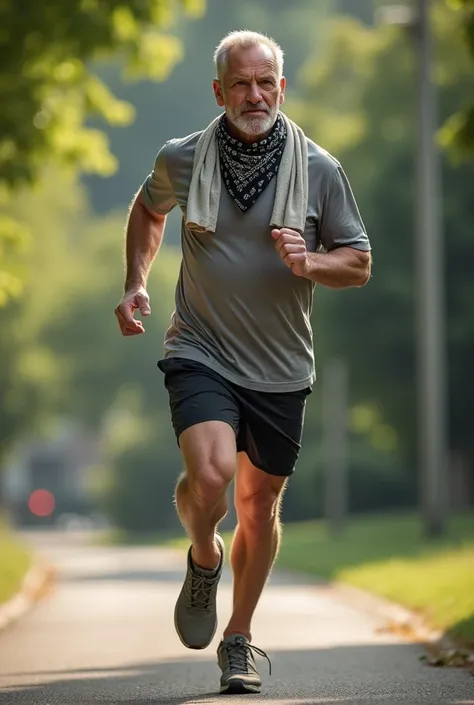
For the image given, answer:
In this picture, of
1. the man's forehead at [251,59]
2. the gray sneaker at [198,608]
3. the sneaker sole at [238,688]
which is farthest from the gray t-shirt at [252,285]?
the sneaker sole at [238,688]

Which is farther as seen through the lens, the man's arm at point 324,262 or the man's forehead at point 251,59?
the man's forehead at point 251,59

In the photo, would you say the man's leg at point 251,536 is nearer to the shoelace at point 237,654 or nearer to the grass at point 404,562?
the shoelace at point 237,654


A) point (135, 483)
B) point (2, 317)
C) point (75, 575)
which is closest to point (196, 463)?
point (75, 575)

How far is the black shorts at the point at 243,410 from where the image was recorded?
285 inches

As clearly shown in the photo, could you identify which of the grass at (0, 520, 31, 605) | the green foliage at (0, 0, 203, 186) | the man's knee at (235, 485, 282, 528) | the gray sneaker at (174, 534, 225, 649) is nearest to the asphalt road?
the gray sneaker at (174, 534, 225, 649)

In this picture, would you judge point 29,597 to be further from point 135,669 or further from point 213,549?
point 213,549

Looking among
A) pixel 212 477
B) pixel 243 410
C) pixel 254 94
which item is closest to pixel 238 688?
pixel 212 477

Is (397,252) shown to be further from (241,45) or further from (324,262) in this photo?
(324,262)

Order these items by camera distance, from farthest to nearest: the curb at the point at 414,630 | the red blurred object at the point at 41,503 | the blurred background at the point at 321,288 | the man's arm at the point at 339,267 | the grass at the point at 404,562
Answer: the red blurred object at the point at 41,503
the blurred background at the point at 321,288
the grass at the point at 404,562
the curb at the point at 414,630
the man's arm at the point at 339,267

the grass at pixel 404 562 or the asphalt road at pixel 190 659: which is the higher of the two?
the asphalt road at pixel 190 659

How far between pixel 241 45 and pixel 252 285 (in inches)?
36.1

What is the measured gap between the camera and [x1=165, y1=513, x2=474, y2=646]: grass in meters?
13.1

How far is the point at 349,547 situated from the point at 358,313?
1035 cm

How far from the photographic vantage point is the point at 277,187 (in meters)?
7.24
